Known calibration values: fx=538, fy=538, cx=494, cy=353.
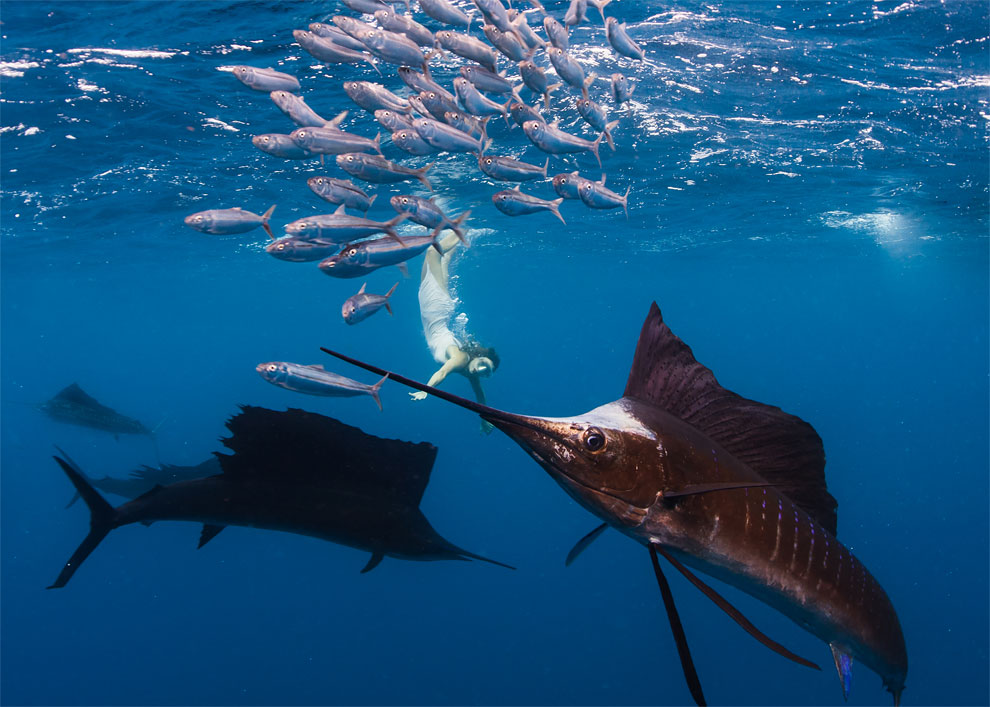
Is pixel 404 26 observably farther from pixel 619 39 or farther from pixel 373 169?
pixel 619 39

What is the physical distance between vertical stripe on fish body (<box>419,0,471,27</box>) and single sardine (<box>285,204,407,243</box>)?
2.08 m

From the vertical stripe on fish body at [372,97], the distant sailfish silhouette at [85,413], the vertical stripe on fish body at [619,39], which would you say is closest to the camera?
the vertical stripe on fish body at [372,97]

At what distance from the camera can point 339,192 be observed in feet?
17.9

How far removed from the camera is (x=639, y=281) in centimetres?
5356

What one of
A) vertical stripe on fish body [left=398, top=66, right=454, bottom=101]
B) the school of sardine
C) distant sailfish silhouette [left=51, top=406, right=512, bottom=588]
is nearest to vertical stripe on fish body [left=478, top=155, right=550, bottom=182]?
the school of sardine

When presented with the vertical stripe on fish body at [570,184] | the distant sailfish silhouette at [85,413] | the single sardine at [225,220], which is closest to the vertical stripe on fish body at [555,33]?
the vertical stripe on fish body at [570,184]

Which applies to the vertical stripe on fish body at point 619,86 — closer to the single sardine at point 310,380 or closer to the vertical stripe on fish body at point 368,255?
the vertical stripe on fish body at point 368,255

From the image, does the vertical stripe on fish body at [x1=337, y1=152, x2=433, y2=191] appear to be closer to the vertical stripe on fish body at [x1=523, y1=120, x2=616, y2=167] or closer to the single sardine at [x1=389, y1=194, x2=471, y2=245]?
the single sardine at [x1=389, y1=194, x2=471, y2=245]

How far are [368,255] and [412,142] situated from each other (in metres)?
1.23

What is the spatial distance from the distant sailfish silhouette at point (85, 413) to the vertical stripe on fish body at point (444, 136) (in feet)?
42.2

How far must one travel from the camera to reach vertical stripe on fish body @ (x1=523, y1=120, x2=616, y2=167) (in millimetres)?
5381

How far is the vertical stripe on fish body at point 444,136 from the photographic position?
199 inches

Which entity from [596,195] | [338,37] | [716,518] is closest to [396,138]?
[338,37]

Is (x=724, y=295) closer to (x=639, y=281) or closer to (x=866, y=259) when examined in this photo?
(x=639, y=281)
